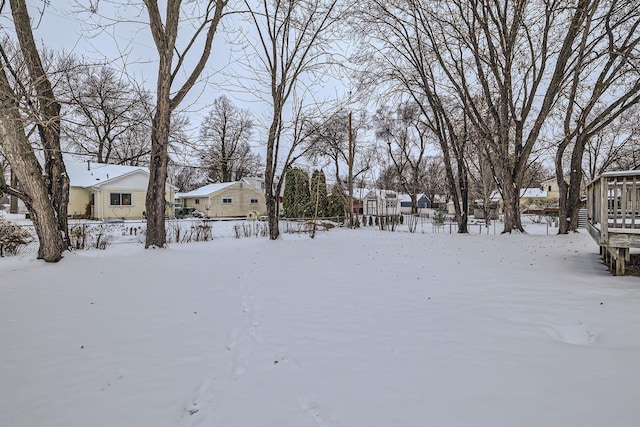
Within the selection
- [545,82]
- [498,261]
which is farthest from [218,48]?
[545,82]

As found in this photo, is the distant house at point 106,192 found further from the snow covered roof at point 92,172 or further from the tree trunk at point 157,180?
the tree trunk at point 157,180

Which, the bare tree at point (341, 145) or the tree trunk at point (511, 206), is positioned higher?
the bare tree at point (341, 145)

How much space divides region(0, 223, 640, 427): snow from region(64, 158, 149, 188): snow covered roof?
1867 cm

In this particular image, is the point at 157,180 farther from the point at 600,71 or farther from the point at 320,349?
the point at 600,71

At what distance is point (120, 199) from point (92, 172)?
3.20 m

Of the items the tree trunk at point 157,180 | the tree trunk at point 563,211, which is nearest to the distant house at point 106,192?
the tree trunk at point 157,180

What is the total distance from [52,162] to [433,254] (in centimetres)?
908

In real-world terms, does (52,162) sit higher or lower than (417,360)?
higher

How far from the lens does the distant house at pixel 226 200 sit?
2670 cm

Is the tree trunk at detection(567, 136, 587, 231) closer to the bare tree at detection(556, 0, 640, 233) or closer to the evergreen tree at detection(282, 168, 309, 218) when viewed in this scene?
the bare tree at detection(556, 0, 640, 233)

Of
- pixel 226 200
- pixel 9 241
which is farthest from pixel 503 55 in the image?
pixel 226 200

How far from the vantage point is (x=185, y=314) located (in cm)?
367

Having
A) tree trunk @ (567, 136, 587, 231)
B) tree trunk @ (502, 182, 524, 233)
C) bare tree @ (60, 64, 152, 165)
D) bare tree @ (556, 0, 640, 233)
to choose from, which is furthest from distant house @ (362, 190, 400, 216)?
bare tree @ (60, 64, 152, 165)

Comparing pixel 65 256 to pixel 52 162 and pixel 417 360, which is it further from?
pixel 417 360
